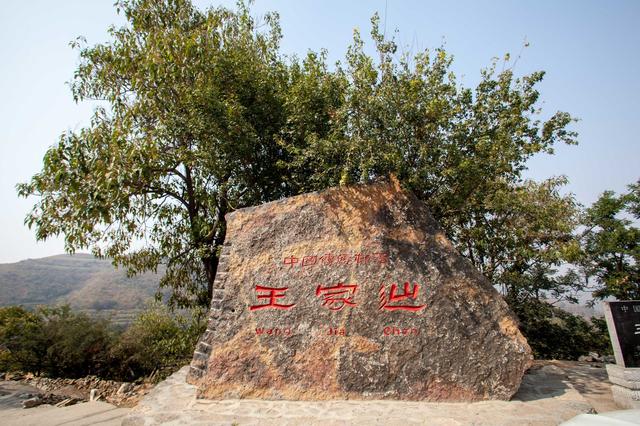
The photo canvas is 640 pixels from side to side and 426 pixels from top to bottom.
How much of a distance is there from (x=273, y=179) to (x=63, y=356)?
7604 mm

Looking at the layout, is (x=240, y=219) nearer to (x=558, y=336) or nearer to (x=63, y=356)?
(x=63, y=356)

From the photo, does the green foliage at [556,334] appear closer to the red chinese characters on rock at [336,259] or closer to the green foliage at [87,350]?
the red chinese characters on rock at [336,259]

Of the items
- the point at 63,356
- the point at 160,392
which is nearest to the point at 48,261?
the point at 63,356

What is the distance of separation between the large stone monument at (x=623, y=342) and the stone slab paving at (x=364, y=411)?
790 mm

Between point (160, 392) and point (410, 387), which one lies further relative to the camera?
point (160, 392)

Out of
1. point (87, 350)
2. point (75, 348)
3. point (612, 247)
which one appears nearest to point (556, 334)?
point (612, 247)

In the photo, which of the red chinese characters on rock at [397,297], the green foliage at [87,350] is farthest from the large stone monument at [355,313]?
the green foliage at [87,350]

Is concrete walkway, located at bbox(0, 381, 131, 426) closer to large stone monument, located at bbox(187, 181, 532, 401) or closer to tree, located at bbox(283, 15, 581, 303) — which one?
large stone monument, located at bbox(187, 181, 532, 401)

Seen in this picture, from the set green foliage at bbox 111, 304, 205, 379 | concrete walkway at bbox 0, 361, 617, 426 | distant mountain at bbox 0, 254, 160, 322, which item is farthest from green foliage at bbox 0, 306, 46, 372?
distant mountain at bbox 0, 254, 160, 322

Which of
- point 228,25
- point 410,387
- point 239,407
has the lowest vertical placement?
point 239,407

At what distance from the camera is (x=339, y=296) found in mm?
5734

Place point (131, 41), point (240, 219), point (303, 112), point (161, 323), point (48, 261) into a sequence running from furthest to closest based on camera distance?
point (48, 261)
point (161, 323)
point (131, 41)
point (303, 112)
point (240, 219)

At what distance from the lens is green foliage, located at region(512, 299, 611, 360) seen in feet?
31.6

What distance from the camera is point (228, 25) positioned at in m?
10.2
